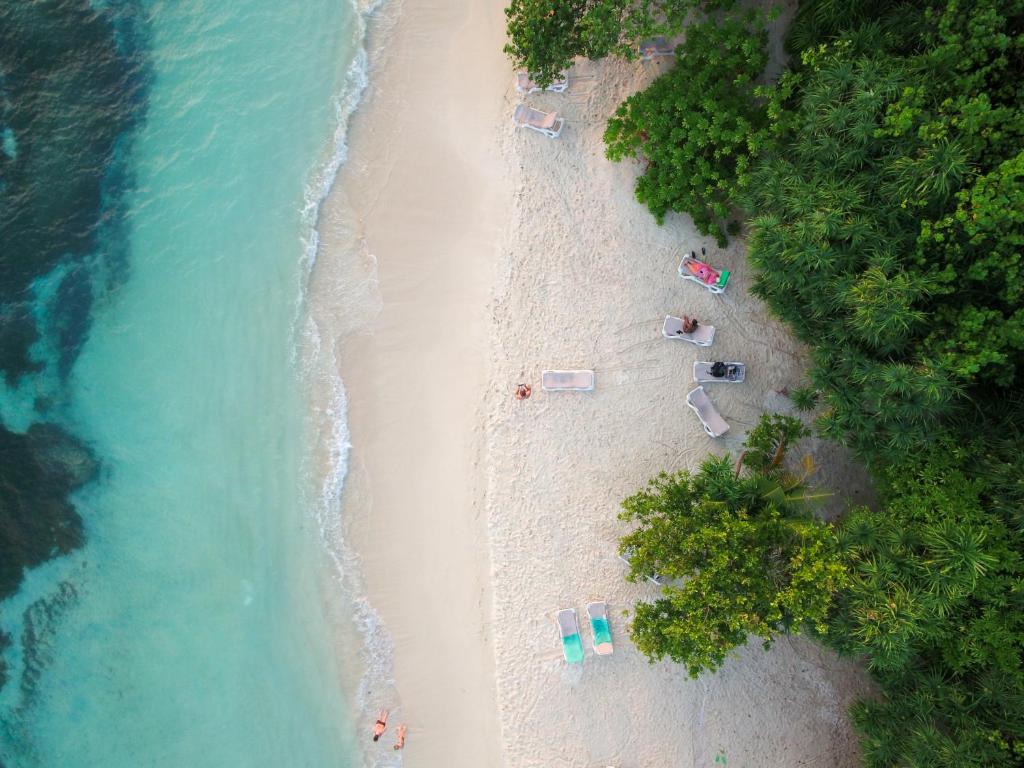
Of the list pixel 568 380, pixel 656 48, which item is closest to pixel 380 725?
pixel 568 380

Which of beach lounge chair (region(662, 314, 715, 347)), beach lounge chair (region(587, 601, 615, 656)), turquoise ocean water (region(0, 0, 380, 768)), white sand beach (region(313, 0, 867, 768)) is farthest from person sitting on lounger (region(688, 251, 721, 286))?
turquoise ocean water (region(0, 0, 380, 768))

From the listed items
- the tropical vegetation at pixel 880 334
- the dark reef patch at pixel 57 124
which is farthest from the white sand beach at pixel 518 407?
the dark reef patch at pixel 57 124

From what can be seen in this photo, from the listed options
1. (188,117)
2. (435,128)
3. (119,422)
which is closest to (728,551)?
(435,128)

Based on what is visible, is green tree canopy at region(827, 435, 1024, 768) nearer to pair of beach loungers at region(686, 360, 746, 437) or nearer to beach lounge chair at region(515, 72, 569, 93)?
pair of beach loungers at region(686, 360, 746, 437)

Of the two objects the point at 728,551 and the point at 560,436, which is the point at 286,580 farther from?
the point at 728,551

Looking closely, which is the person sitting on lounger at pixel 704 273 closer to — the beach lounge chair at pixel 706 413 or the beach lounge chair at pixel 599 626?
the beach lounge chair at pixel 706 413

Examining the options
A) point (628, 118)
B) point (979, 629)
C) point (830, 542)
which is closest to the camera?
point (979, 629)
